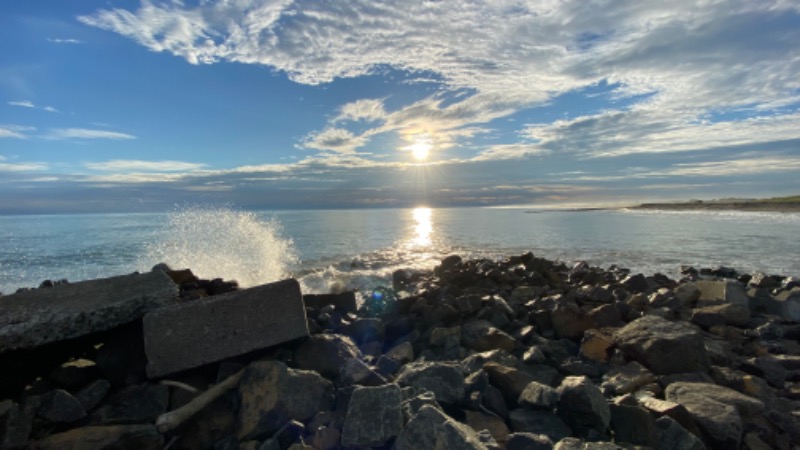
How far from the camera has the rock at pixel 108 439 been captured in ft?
11.3

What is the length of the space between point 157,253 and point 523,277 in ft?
66.3

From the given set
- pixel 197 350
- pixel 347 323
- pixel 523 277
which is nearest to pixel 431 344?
pixel 347 323

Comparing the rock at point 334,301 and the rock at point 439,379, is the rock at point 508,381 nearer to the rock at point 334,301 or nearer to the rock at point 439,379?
the rock at point 439,379

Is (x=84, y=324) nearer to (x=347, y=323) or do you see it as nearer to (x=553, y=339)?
(x=347, y=323)

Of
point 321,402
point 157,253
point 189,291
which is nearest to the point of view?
point 321,402

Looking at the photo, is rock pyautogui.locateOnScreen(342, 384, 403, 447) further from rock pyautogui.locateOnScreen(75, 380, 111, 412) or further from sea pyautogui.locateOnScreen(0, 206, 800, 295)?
sea pyautogui.locateOnScreen(0, 206, 800, 295)

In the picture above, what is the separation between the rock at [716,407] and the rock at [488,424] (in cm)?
A: 173

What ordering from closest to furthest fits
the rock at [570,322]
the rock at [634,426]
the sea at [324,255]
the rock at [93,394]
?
the rock at [634,426] → the rock at [93,394] → the rock at [570,322] → the sea at [324,255]

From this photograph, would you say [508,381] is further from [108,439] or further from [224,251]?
[224,251]

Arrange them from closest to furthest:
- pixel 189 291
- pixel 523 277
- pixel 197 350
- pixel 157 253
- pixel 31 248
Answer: pixel 197 350 → pixel 189 291 → pixel 523 277 → pixel 157 253 → pixel 31 248

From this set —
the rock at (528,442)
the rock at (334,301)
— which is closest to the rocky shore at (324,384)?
the rock at (528,442)

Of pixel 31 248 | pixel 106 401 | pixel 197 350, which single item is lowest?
pixel 31 248

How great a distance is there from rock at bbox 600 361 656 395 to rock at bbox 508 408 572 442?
1154 mm

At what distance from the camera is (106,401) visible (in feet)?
13.4
